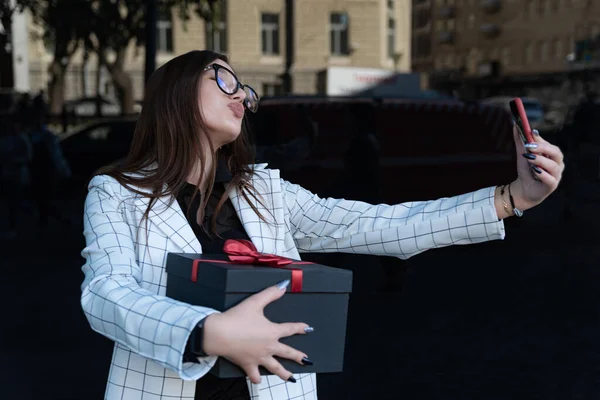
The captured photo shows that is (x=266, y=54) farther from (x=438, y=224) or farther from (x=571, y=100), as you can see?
(x=438, y=224)

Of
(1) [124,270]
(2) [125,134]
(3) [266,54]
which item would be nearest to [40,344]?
(3) [266,54]

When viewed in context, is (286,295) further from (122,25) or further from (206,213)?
(122,25)

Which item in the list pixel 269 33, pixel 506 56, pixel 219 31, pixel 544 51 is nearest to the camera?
pixel 544 51

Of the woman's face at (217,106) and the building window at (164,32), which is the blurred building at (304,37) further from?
the woman's face at (217,106)

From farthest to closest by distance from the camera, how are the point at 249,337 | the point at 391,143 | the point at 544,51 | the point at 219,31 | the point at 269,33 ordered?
the point at 219,31 < the point at 269,33 < the point at 391,143 < the point at 544,51 < the point at 249,337

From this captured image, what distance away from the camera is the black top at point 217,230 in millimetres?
1852

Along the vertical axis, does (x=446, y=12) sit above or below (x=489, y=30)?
above

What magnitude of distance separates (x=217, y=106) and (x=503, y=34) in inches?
171

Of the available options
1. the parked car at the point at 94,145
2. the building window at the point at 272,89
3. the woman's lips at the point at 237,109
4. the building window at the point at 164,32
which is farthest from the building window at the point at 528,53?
the parked car at the point at 94,145

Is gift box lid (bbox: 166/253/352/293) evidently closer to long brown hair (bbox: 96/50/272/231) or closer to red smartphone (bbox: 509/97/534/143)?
long brown hair (bbox: 96/50/272/231)

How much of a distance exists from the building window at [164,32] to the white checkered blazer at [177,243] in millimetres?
6821

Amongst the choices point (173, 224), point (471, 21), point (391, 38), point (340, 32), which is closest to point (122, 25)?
point (340, 32)

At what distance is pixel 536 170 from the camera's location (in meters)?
1.79

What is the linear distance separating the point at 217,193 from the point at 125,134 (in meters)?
11.0
